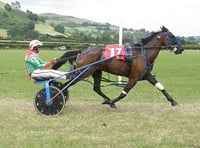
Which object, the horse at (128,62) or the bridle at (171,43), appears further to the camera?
the bridle at (171,43)

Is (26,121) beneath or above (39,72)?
beneath

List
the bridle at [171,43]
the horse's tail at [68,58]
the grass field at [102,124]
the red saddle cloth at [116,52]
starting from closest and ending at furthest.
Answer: the grass field at [102,124]
the red saddle cloth at [116,52]
the bridle at [171,43]
the horse's tail at [68,58]

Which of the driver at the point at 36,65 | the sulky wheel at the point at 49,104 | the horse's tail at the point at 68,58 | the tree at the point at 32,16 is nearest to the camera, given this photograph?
the sulky wheel at the point at 49,104

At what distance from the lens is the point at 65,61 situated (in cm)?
1155

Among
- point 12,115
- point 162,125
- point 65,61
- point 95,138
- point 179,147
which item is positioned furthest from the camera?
point 65,61

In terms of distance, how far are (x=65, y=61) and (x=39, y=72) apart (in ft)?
3.68

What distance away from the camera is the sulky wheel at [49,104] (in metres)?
10.3

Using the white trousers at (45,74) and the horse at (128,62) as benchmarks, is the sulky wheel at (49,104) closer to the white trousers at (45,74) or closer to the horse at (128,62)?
the white trousers at (45,74)

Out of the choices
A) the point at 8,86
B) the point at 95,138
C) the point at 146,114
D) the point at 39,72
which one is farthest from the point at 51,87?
the point at 8,86

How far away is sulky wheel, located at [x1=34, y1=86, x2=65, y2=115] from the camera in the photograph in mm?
10258

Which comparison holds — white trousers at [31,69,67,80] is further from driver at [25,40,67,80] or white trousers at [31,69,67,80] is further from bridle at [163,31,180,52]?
bridle at [163,31,180,52]

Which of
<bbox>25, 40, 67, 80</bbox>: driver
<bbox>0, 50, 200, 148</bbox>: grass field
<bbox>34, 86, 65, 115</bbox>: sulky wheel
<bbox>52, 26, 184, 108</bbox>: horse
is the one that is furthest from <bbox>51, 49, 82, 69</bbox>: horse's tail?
<bbox>34, 86, 65, 115</bbox>: sulky wheel

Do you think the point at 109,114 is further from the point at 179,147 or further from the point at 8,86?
the point at 8,86

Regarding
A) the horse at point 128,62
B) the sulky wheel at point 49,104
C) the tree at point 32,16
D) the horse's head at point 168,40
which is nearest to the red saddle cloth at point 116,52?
the horse at point 128,62
